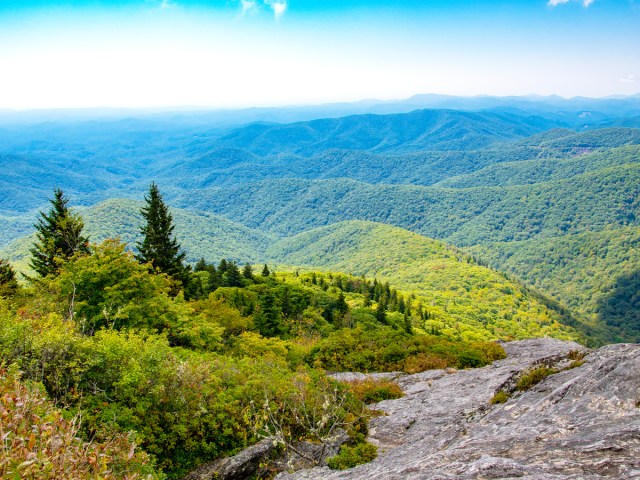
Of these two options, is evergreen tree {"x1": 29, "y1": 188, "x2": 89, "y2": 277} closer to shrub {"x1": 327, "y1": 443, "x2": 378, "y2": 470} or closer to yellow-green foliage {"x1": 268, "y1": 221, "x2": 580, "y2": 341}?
shrub {"x1": 327, "y1": 443, "x2": 378, "y2": 470}

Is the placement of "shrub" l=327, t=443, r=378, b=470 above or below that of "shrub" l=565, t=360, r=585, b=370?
below

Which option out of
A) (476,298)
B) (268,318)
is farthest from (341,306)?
(476,298)

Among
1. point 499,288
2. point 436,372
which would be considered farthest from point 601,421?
point 499,288

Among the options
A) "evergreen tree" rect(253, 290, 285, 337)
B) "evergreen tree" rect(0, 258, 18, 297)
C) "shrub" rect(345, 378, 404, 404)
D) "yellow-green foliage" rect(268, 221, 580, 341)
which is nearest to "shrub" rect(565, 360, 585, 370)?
"shrub" rect(345, 378, 404, 404)

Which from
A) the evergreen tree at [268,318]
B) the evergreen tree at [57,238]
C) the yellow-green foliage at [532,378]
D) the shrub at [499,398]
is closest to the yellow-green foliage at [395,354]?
the evergreen tree at [268,318]

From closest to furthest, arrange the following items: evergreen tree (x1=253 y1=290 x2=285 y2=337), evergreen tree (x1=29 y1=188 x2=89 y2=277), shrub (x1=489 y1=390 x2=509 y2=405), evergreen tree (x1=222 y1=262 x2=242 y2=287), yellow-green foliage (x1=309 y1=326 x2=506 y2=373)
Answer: shrub (x1=489 y1=390 x2=509 y2=405), yellow-green foliage (x1=309 y1=326 x2=506 y2=373), evergreen tree (x1=253 y1=290 x2=285 y2=337), evergreen tree (x1=29 y1=188 x2=89 y2=277), evergreen tree (x1=222 y1=262 x2=242 y2=287)

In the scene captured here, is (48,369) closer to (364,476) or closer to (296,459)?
(296,459)

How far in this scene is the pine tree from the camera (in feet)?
144

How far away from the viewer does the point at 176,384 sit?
16297 millimetres

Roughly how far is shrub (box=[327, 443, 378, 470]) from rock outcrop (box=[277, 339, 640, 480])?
35 centimetres

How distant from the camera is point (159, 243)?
4488 cm

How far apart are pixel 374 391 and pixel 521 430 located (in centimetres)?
1223

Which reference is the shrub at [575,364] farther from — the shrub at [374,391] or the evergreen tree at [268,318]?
the evergreen tree at [268,318]

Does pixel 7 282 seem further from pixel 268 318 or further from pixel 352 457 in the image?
pixel 352 457
